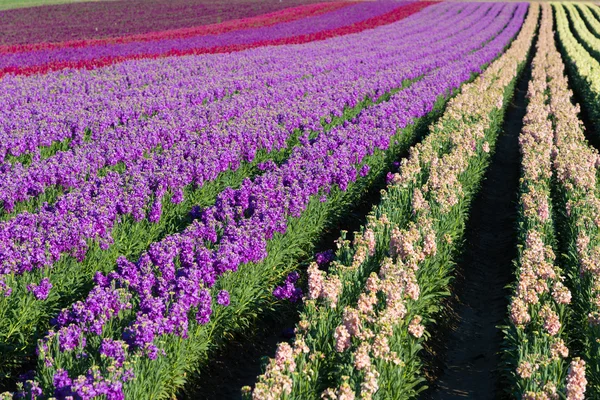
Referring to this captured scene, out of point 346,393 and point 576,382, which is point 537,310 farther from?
point 346,393

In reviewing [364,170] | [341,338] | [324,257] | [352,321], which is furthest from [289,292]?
[364,170]

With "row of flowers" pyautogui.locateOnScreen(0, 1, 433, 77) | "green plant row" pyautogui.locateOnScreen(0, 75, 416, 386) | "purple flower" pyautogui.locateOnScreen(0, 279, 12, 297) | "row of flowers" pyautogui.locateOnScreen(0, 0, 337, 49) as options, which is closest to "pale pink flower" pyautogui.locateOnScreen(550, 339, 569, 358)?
"green plant row" pyautogui.locateOnScreen(0, 75, 416, 386)

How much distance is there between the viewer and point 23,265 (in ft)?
25.1

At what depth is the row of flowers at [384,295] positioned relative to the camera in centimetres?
586

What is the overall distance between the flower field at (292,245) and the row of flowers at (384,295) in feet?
0.11

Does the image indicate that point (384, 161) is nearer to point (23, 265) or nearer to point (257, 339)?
point (257, 339)

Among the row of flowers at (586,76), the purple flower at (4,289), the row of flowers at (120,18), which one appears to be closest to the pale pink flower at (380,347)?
the purple flower at (4,289)

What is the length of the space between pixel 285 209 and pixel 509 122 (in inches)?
532

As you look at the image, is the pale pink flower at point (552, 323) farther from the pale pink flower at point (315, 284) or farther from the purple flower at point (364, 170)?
the purple flower at point (364, 170)

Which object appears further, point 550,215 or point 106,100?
point 106,100

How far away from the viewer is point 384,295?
7.41 metres

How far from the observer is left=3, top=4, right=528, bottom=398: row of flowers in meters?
5.84

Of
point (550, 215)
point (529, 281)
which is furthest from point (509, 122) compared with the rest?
point (529, 281)

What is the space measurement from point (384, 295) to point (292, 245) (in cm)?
240
